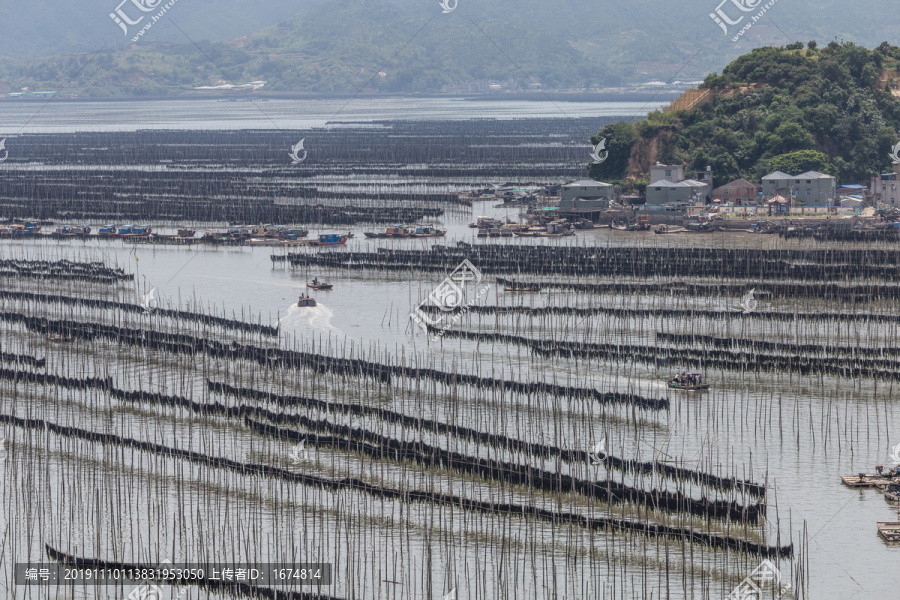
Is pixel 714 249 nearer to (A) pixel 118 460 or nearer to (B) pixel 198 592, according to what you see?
(A) pixel 118 460

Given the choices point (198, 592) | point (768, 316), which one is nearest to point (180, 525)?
point (198, 592)

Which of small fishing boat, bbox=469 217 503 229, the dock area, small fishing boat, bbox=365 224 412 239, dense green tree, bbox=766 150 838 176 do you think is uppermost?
dense green tree, bbox=766 150 838 176

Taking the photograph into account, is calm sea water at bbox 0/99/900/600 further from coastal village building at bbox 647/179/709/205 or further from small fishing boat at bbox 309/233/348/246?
coastal village building at bbox 647/179/709/205

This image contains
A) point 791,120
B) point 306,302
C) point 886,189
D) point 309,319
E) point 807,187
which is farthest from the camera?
point 791,120

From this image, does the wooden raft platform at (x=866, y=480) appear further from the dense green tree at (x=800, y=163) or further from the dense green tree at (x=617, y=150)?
the dense green tree at (x=617, y=150)

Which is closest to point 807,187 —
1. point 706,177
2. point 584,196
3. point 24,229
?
point 706,177

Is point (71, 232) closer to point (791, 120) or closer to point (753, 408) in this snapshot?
point (791, 120)

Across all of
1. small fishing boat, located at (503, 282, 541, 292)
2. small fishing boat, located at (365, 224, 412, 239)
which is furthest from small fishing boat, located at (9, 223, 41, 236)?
small fishing boat, located at (503, 282, 541, 292)
